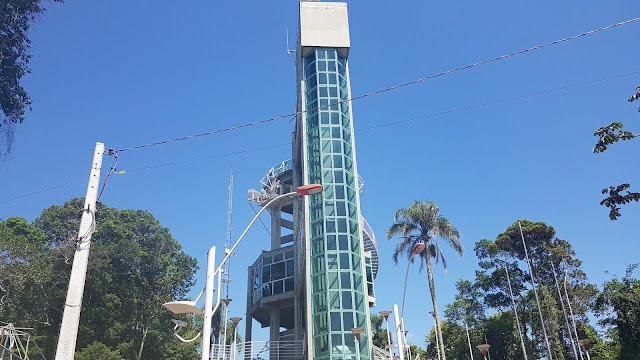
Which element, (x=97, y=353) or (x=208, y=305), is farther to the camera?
(x=97, y=353)

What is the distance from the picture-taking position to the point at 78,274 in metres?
11.3

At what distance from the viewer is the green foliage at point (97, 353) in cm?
3966

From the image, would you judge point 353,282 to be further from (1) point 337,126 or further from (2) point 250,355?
(1) point 337,126

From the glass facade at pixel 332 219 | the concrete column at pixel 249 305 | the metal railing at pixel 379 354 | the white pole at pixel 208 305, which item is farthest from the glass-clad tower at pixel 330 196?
the white pole at pixel 208 305

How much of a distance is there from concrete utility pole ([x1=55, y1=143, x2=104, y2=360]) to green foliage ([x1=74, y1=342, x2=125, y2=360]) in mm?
32529

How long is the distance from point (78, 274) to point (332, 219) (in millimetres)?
25991

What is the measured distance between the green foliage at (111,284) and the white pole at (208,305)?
32.3 m

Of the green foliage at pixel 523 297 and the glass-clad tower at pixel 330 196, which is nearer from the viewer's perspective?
the glass-clad tower at pixel 330 196

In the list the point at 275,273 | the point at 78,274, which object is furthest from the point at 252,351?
the point at 78,274

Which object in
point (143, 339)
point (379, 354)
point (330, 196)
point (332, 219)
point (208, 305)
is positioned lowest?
point (208, 305)

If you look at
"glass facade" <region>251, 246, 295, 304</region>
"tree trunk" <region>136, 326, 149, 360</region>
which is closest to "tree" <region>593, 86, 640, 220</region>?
"glass facade" <region>251, 246, 295, 304</region>

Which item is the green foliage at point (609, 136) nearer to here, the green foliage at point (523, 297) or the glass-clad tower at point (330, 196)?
the glass-clad tower at point (330, 196)

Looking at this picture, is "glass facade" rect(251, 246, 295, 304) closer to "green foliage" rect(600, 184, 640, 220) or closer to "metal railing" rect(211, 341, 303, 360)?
"metal railing" rect(211, 341, 303, 360)

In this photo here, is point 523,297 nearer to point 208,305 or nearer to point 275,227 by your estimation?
point 275,227
